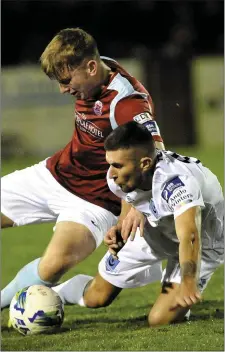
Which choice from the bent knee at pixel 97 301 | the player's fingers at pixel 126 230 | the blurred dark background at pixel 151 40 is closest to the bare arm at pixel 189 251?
the player's fingers at pixel 126 230

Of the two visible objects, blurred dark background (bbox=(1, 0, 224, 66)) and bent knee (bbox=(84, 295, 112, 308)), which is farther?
blurred dark background (bbox=(1, 0, 224, 66))

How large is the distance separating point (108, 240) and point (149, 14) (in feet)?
60.3

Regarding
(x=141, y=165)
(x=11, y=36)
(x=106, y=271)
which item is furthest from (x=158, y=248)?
(x=11, y=36)

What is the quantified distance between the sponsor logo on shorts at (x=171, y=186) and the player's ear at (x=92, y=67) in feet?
3.81

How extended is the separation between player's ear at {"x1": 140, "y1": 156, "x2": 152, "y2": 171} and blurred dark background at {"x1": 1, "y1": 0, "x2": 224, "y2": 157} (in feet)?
44.8

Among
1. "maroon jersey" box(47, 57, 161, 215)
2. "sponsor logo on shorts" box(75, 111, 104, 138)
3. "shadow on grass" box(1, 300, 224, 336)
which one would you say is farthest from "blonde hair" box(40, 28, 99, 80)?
"shadow on grass" box(1, 300, 224, 336)

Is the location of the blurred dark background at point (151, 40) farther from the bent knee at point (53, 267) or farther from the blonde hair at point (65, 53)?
the blonde hair at point (65, 53)

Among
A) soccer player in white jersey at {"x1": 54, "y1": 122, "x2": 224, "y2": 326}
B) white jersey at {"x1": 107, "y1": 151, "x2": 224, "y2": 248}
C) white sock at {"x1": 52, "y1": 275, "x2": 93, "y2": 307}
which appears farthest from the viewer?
white sock at {"x1": 52, "y1": 275, "x2": 93, "y2": 307}

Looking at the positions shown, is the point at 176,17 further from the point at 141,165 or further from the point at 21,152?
the point at 141,165

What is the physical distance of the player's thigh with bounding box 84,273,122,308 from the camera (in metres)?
5.85

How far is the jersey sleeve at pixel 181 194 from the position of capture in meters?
4.62

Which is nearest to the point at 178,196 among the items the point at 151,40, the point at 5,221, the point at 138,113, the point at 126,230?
the point at 126,230

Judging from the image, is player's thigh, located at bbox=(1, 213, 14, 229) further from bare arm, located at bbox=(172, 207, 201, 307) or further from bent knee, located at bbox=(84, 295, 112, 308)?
bare arm, located at bbox=(172, 207, 201, 307)

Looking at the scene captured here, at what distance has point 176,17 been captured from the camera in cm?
2241
